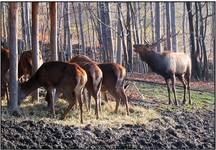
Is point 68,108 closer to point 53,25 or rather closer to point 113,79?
point 113,79

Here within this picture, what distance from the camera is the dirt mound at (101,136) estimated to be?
8.62 metres

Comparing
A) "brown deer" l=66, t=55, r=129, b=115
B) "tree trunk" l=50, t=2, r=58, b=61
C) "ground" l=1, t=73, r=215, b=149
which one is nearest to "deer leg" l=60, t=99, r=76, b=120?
"ground" l=1, t=73, r=215, b=149

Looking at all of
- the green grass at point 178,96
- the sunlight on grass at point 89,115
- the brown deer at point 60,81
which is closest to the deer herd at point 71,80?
the brown deer at point 60,81

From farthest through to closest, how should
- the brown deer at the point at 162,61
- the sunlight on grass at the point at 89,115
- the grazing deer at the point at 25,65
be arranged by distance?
1. the brown deer at the point at 162,61
2. the grazing deer at the point at 25,65
3. the sunlight on grass at the point at 89,115

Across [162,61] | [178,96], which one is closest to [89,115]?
[162,61]

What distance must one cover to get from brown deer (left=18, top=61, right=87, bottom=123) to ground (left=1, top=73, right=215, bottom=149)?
34 cm

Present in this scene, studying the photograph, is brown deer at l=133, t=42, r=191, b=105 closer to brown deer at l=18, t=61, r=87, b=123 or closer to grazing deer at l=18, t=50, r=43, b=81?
grazing deer at l=18, t=50, r=43, b=81

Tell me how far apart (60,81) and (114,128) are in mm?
1419

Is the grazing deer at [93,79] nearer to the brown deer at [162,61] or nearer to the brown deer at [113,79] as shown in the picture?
the brown deer at [113,79]

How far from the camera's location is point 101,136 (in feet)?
30.8

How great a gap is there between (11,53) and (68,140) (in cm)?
249

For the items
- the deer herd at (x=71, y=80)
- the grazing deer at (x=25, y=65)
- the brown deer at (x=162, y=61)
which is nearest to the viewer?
the deer herd at (x=71, y=80)

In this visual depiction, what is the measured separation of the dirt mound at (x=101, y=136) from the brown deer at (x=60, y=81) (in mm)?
837

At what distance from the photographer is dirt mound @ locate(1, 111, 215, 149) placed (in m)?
8.62
